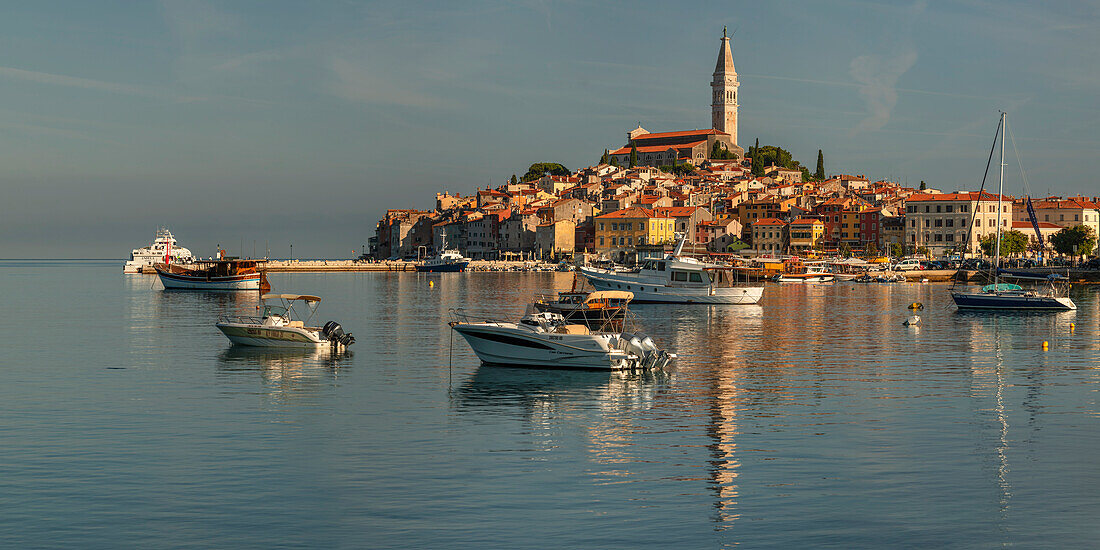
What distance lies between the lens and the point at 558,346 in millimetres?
31938

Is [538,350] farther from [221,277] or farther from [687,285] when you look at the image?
[221,277]

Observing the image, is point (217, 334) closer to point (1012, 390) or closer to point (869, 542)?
point (1012, 390)

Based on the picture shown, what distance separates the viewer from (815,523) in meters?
15.0

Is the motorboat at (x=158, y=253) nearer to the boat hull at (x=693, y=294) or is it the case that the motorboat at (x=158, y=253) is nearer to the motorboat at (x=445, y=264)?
the motorboat at (x=445, y=264)

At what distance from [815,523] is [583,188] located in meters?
182

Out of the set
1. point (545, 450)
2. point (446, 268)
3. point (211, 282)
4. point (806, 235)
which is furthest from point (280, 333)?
point (806, 235)

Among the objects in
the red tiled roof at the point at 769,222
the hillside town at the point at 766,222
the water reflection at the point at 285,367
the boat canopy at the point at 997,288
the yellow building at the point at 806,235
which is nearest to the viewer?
the water reflection at the point at 285,367

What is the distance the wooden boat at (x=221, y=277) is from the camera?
9488 cm

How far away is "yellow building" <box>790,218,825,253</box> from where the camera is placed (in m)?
159

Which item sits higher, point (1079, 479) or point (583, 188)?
point (583, 188)

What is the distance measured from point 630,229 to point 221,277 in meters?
80.2

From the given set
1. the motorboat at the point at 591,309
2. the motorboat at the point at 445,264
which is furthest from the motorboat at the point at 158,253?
the motorboat at the point at 591,309

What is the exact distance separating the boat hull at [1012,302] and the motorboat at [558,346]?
40.5 metres

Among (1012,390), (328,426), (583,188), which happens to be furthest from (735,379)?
(583,188)
